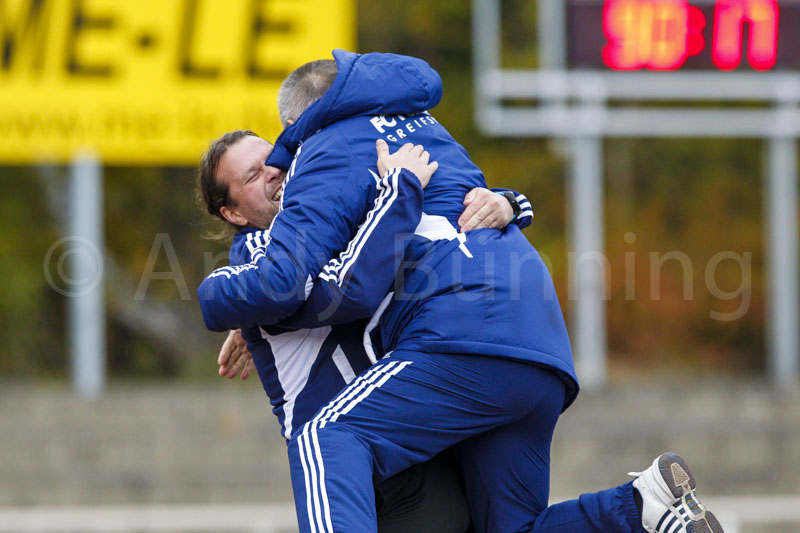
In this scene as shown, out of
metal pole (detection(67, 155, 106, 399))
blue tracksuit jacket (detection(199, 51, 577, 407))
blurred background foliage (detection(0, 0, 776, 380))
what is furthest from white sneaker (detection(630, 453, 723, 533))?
blurred background foliage (detection(0, 0, 776, 380))

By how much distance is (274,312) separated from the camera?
252 centimetres

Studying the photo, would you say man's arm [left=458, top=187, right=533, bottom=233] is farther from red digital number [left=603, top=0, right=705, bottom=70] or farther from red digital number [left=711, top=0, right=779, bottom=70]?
red digital number [left=711, top=0, right=779, bottom=70]

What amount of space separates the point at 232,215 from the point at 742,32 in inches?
266

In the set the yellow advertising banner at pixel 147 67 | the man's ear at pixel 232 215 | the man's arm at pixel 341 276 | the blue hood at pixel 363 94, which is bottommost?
the man's arm at pixel 341 276

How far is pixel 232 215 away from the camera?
2.86 metres

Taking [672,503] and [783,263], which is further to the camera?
[783,263]

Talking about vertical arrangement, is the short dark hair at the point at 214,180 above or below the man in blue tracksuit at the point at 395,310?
above

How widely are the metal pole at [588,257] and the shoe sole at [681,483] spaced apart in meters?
6.56

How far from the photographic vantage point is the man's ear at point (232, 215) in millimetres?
2848

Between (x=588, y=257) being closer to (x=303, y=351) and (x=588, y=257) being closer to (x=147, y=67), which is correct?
(x=147, y=67)

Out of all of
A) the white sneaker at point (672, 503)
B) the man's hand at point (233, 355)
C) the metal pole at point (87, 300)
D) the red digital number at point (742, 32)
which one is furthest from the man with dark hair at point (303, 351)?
the metal pole at point (87, 300)

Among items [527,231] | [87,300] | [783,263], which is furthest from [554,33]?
[527,231]

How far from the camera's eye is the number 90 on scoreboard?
27.5 ft

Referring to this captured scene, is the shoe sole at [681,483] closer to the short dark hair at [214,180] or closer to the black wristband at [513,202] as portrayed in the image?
the black wristband at [513,202]
